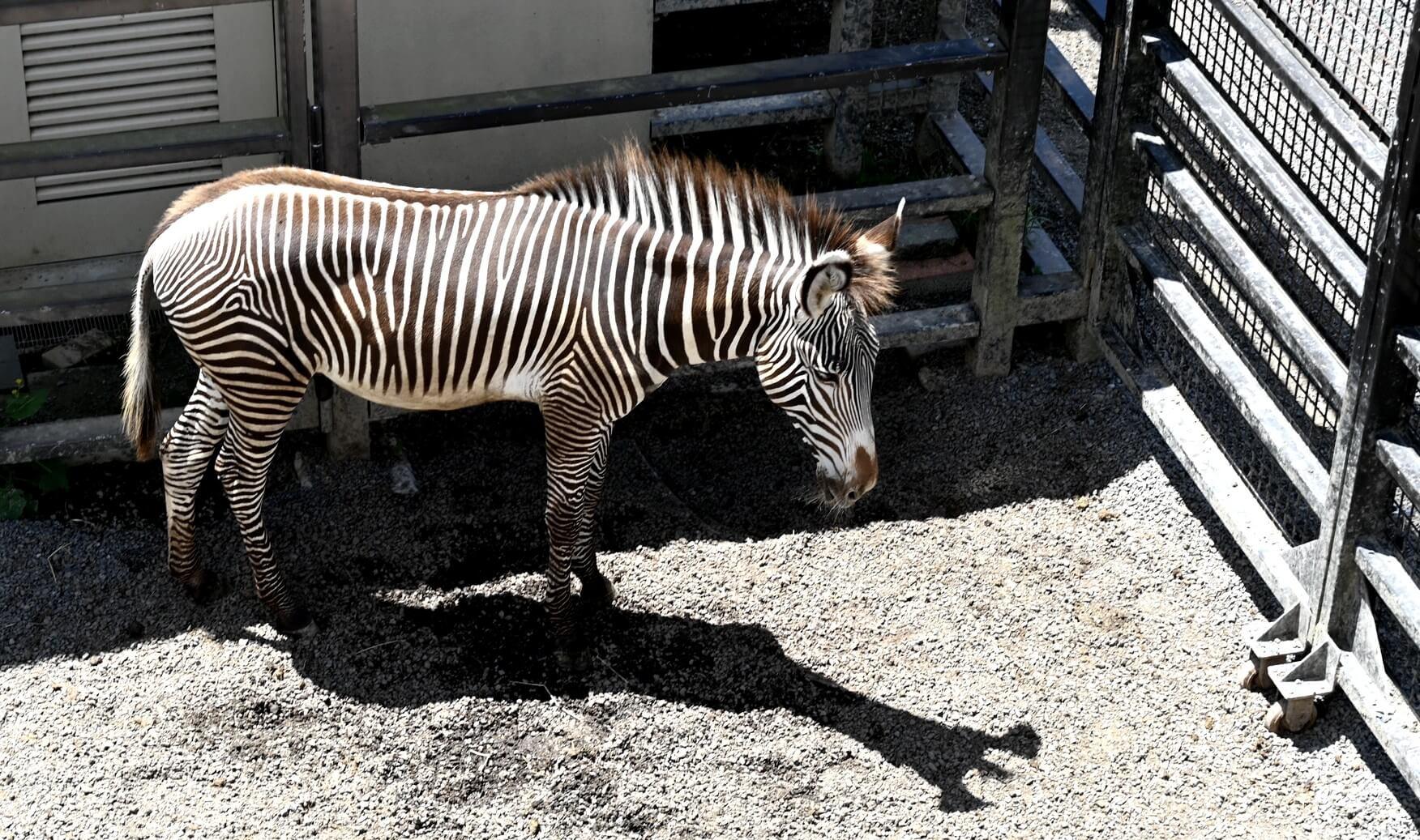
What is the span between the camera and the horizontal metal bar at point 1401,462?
582 cm

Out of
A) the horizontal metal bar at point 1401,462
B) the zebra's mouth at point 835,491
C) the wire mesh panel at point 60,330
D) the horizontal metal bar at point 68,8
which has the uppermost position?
the horizontal metal bar at point 68,8

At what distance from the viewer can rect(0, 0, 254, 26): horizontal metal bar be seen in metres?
6.01

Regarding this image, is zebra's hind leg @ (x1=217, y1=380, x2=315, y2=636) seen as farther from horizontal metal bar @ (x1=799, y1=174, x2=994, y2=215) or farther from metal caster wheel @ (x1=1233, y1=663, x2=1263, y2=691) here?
metal caster wheel @ (x1=1233, y1=663, x2=1263, y2=691)

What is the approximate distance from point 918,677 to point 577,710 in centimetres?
125

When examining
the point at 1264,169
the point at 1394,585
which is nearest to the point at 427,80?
the point at 1264,169

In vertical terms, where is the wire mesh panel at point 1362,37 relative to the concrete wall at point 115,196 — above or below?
above

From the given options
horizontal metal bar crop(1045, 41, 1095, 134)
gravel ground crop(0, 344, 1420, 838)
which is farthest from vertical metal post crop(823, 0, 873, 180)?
gravel ground crop(0, 344, 1420, 838)

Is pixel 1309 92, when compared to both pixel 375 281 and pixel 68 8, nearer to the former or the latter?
pixel 375 281

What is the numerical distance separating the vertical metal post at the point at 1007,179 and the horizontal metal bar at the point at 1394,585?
217 centimetres

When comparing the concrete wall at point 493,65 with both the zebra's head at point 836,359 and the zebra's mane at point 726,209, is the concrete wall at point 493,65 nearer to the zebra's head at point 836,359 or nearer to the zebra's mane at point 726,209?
the zebra's mane at point 726,209

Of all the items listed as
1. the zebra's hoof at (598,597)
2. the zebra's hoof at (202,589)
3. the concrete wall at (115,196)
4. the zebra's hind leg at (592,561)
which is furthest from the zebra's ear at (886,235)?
the concrete wall at (115,196)

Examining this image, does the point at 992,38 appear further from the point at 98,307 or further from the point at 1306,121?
the point at 98,307

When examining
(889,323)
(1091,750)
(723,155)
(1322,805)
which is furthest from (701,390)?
(1322,805)

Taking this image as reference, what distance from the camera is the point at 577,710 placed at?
6.38 m
